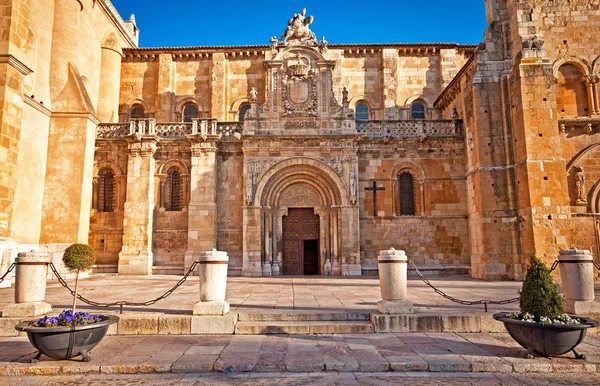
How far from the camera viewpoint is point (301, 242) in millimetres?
20578

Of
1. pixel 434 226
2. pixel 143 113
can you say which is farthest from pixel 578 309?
pixel 143 113

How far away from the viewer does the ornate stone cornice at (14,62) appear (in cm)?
1479

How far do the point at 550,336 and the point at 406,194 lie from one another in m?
15.2

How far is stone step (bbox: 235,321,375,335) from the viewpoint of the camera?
8102 millimetres

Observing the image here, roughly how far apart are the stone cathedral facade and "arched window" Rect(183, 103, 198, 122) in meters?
5.13

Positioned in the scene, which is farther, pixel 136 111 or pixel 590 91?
pixel 136 111

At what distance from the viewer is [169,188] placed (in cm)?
2116

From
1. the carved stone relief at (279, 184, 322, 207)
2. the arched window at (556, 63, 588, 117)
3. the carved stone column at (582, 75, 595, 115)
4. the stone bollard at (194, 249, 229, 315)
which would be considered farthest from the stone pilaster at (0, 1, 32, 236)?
the carved stone column at (582, 75, 595, 115)

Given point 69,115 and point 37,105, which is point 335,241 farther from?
point 37,105

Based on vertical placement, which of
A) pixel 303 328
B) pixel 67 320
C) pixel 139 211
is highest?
pixel 139 211

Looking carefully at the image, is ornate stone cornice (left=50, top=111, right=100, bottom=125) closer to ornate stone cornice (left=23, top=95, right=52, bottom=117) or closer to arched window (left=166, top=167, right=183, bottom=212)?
ornate stone cornice (left=23, top=95, right=52, bottom=117)

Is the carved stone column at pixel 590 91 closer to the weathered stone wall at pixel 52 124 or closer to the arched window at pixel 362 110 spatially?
the arched window at pixel 362 110

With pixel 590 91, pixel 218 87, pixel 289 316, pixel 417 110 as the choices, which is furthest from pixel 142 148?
pixel 590 91

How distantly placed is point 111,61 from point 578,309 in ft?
85.3
